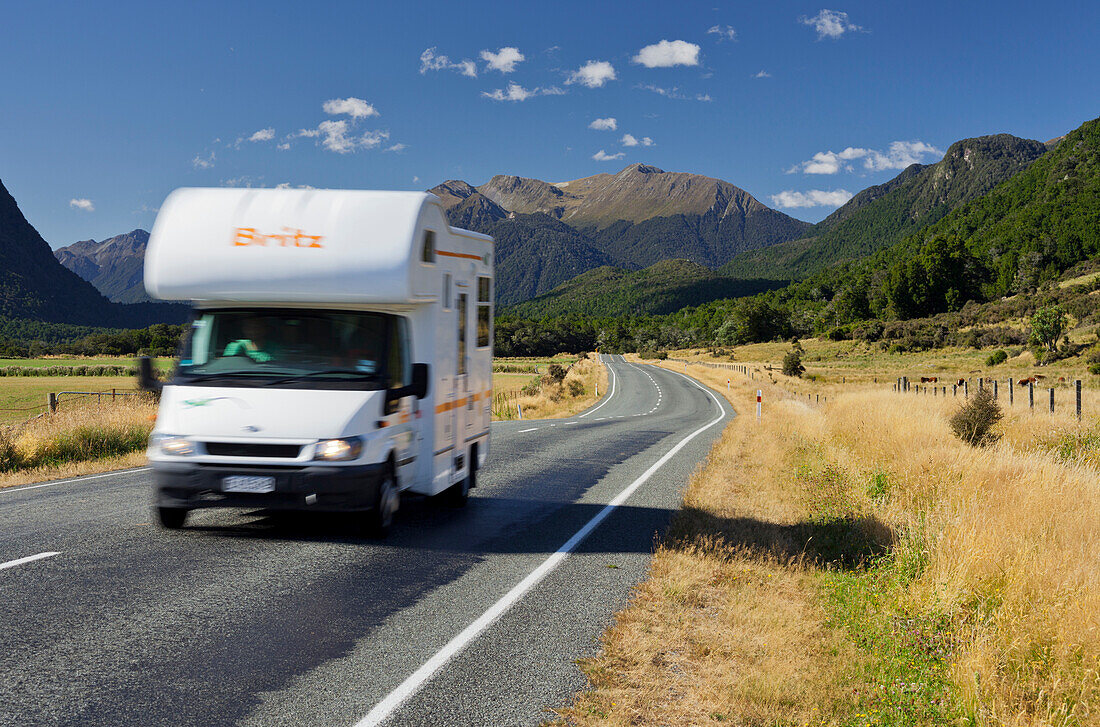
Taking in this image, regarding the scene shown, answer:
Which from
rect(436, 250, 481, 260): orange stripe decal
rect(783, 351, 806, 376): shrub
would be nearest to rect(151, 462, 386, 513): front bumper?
rect(436, 250, 481, 260): orange stripe decal

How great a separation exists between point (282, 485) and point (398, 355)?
1.60 metres

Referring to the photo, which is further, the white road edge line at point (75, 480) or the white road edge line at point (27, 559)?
the white road edge line at point (75, 480)

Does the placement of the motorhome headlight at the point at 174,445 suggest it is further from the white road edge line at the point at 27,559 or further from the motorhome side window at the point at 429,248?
the motorhome side window at the point at 429,248

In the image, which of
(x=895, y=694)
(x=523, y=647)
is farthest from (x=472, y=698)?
(x=895, y=694)

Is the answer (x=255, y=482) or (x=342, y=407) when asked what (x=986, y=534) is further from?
(x=255, y=482)

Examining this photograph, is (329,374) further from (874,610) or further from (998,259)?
(998,259)

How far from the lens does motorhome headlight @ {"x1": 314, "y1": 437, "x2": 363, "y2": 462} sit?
22.7 ft

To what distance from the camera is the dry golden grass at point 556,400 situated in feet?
130

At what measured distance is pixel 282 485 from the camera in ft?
22.7

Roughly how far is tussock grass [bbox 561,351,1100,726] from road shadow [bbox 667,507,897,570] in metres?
0.03

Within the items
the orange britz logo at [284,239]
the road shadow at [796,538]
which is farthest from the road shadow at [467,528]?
the orange britz logo at [284,239]

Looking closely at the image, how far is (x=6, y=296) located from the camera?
7515 inches

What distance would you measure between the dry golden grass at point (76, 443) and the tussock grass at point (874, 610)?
31.8 ft

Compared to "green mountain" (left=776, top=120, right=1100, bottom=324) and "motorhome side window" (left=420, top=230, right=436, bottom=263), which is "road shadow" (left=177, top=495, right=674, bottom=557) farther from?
"green mountain" (left=776, top=120, right=1100, bottom=324)
